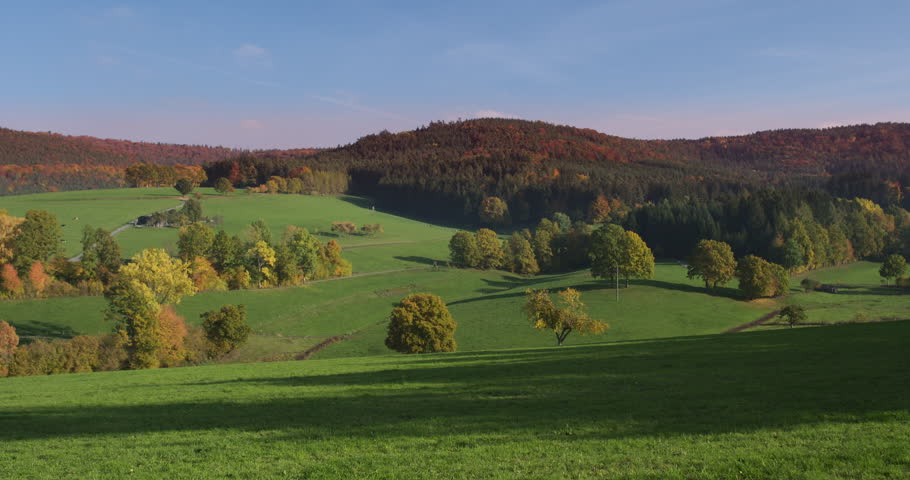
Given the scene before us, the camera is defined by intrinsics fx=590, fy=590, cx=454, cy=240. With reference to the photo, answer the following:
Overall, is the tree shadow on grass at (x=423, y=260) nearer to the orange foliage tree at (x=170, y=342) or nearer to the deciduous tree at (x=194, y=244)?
the deciduous tree at (x=194, y=244)

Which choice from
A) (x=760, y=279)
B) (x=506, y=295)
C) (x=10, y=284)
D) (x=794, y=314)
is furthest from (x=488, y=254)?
(x=10, y=284)

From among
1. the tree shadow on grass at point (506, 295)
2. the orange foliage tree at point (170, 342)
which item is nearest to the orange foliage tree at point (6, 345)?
the orange foliage tree at point (170, 342)

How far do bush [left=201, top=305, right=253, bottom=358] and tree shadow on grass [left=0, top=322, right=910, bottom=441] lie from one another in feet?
104

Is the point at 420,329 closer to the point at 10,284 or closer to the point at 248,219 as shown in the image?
the point at 10,284

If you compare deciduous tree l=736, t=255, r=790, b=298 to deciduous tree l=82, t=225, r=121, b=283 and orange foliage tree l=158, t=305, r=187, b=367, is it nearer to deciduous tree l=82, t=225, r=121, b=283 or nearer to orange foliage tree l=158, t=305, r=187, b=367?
orange foliage tree l=158, t=305, r=187, b=367

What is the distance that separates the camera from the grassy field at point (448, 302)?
74.4 meters

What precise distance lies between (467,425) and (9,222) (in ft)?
368

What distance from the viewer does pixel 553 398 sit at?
22.9 meters

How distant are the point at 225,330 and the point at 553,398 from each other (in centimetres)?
5202

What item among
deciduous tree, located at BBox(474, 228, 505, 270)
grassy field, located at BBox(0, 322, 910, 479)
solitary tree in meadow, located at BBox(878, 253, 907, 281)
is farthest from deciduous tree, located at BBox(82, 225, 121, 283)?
solitary tree in meadow, located at BBox(878, 253, 907, 281)

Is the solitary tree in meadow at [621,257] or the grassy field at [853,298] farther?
the solitary tree in meadow at [621,257]

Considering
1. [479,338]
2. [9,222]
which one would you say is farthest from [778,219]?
[9,222]

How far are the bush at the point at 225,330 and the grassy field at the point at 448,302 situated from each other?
34.0 ft

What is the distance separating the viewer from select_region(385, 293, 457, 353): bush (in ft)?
204
